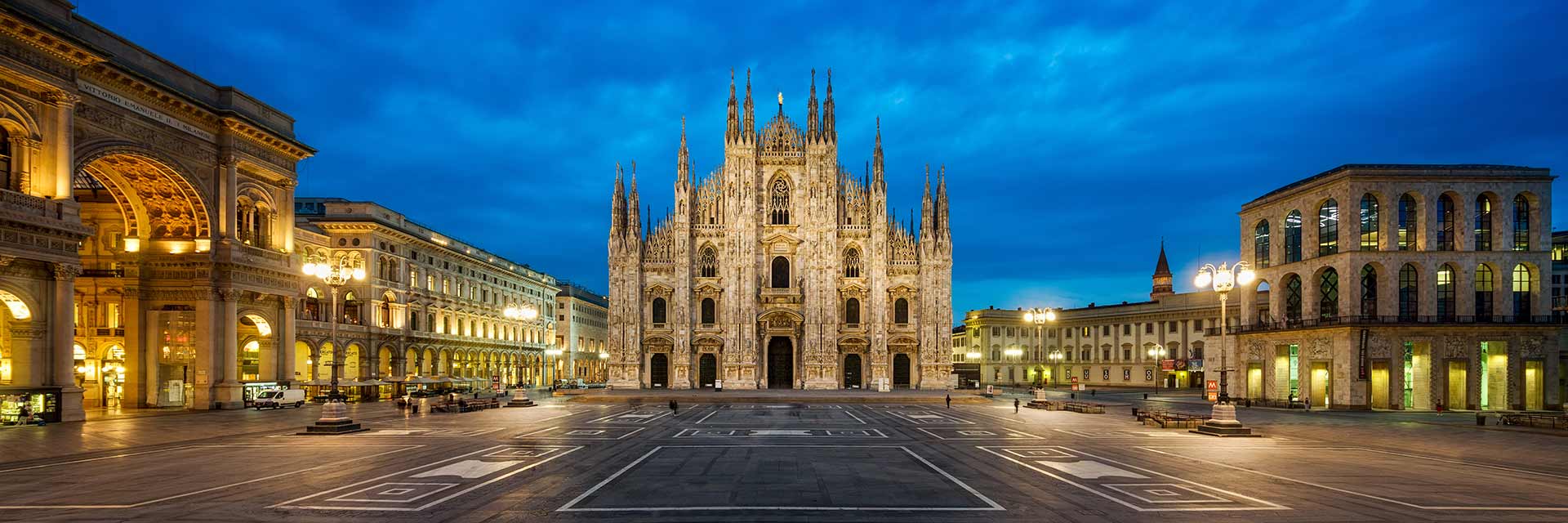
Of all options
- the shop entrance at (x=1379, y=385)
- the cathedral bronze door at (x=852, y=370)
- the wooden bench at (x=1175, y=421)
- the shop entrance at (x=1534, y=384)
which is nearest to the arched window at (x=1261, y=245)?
the shop entrance at (x=1379, y=385)

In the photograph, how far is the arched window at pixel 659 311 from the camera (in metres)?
78.7

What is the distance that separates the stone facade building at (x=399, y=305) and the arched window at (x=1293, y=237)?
48.4 m

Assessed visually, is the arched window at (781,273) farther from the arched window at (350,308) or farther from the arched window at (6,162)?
the arched window at (6,162)

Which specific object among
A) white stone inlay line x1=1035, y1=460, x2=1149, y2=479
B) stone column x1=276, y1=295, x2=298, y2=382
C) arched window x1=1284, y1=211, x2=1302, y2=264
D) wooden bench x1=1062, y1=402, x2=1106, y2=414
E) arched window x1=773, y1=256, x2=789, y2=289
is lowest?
wooden bench x1=1062, y1=402, x2=1106, y2=414

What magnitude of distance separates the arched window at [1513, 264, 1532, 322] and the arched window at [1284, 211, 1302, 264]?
10.5 metres

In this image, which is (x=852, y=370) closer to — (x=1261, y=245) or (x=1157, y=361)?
(x=1261, y=245)

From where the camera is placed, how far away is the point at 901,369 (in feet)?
261

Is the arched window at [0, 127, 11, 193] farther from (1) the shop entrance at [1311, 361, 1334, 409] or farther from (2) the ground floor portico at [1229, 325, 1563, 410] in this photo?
(1) the shop entrance at [1311, 361, 1334, 409]

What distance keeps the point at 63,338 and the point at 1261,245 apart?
206 ft

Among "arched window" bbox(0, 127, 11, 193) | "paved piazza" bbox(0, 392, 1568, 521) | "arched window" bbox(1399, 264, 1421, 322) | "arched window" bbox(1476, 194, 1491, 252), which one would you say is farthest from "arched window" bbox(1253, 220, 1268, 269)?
"arched window" bbox(0, 127, 11, 193)

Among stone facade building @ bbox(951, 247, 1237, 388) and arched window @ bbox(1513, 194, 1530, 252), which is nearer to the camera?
arched window @ bbox(1513, 194, 1530, 252)

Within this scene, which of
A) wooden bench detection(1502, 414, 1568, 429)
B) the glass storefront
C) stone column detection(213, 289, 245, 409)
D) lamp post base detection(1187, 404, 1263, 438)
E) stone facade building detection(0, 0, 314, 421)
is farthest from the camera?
stone column detection(213, 289, 245, 409)

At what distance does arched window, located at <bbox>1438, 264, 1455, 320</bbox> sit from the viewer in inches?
1946

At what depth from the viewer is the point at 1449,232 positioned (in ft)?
162
